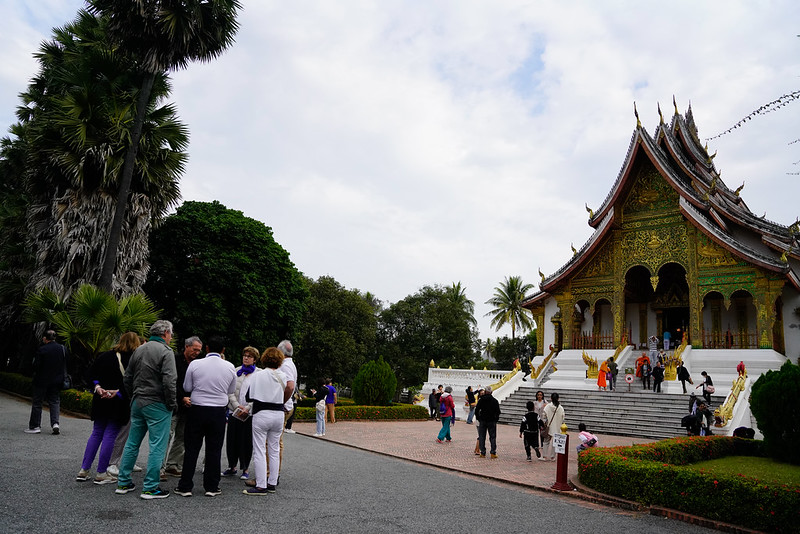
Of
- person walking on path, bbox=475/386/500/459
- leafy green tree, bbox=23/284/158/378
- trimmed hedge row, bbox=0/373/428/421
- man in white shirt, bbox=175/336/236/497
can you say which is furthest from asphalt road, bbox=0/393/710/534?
trimmed hedge row, bbox=0/373/428/421

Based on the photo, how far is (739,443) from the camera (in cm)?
1186

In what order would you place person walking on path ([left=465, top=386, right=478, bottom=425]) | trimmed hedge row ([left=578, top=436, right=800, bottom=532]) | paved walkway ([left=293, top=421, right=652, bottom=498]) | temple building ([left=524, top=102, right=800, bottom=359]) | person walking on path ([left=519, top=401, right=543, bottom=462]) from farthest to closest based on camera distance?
temple building ([left=524, top=102, right=800, bottom=359]), person walking on path ([left=465, top=386, right=478, bottom=425]), person walking on path ([left=519, top=401, right=543, bottom=462]), paved walkway ([left=293, top=421, right=652, bottom=498]), trimmed hedge row ([left=578, top=436, right=800, bottom=532])

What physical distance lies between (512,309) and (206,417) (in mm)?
53380

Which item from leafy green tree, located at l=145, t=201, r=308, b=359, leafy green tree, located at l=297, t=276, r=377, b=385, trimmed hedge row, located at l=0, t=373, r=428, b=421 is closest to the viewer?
trimmed hedge row, located at l=0, t=373, r=428, b=421

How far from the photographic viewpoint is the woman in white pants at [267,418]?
6227 mm

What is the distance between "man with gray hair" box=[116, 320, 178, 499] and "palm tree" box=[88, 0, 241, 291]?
9424 mm

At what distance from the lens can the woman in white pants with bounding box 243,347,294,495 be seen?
6227 millimetres

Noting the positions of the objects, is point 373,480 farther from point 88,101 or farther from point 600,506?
point 88,101

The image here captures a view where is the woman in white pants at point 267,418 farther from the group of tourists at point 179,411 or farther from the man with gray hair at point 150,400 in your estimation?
the man with gray hair at point 150,400

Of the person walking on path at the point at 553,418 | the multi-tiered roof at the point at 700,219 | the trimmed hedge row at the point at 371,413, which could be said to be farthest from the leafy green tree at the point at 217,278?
the person walking on path at the point at 553,418

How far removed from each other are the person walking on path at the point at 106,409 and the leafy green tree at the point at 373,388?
1567 cm

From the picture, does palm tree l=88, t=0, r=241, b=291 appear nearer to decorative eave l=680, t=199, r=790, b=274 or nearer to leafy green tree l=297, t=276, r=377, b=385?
decorative eave l=680, t=199, r=790, b=274

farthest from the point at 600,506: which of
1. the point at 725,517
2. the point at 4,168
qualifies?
the point at 4,168

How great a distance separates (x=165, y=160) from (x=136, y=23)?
3766 millimetres
